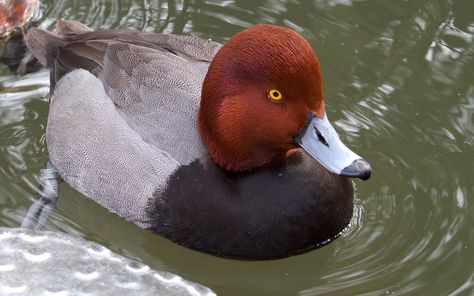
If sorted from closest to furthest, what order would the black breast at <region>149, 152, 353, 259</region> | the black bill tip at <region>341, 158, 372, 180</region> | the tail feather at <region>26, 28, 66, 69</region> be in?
the black bill tip at <region>341, 158, 372, 180</region> < the black breast at <region>149, 152, 353, 259</region> < the tail feather at <region>26, 28, 66, 69</region>

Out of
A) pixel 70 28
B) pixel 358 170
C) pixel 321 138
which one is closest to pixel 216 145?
pixel 321 138

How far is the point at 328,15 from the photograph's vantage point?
7.09 m

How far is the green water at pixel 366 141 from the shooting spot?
514cm

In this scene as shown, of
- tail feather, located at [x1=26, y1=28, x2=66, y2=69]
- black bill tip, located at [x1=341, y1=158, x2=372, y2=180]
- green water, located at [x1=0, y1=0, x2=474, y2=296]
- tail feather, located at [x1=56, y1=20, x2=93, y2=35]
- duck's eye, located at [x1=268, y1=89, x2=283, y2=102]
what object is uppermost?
duck's eye, located at [x1=268, y1=89, x2=283, y2=102]

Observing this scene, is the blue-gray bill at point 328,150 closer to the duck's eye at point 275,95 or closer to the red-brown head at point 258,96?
the red-brown head at point 258,96

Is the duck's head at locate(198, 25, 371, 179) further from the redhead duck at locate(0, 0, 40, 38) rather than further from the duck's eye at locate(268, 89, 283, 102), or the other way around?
the redhead duck at locate(0, 0, 40, 38)

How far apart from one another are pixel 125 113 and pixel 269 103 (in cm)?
92

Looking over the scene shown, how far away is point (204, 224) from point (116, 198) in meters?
0.56

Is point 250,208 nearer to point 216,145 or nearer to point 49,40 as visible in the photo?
point 216,145

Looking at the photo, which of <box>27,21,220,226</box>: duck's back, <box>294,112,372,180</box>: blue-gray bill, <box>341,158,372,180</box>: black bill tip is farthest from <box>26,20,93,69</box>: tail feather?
<box>341,158,372,180</box>: black bill tip

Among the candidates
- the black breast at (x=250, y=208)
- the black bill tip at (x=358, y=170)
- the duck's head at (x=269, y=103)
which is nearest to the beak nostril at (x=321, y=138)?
the duck's head at (x=269, y=103)

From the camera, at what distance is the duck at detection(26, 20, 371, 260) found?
15.8 feet

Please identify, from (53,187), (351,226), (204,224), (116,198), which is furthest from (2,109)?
(351,226)

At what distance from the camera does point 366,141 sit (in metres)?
6.02
